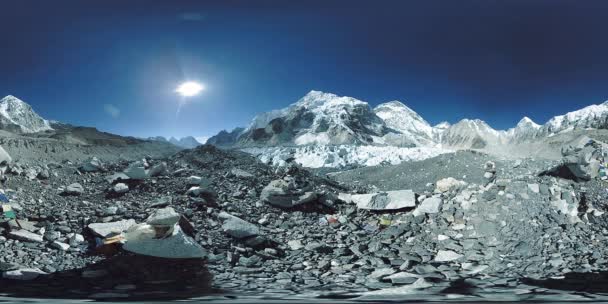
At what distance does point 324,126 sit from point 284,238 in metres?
83.7

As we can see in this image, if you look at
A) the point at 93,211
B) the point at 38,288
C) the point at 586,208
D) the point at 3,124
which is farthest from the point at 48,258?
the point at 3,124

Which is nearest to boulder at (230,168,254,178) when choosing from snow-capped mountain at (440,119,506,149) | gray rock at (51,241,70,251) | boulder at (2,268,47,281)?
gray rock at (51,241,70,251)

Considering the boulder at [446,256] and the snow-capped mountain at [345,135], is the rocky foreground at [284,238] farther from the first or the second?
the snow-capped mountain at [345,135]

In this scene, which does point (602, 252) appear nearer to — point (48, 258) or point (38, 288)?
point (38, 288)

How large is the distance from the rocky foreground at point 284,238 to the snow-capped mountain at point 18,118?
6373 cm

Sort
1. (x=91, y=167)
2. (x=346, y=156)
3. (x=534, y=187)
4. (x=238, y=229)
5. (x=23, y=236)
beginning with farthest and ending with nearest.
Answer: (x=346, y=156) → (x=91, y=167) → (x=534, y=187) → (x=238, y=229) → (x=23, y=236)

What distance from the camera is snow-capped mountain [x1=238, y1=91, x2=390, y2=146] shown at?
81250mm

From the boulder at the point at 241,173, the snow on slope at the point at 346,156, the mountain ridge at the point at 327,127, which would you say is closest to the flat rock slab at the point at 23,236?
the boulder at the point at 241,173

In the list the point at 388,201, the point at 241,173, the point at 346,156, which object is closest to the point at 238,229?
the point at 388,201

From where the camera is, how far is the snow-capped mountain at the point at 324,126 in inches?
3199

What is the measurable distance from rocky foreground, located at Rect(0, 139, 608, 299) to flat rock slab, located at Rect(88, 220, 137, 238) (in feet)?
0.08

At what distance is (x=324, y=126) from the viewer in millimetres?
89375

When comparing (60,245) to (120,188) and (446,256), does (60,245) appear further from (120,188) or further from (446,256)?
(446,256)

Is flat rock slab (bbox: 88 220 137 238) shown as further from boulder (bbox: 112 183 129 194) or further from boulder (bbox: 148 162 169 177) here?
boulder (bbox: 148 162 169 177)
